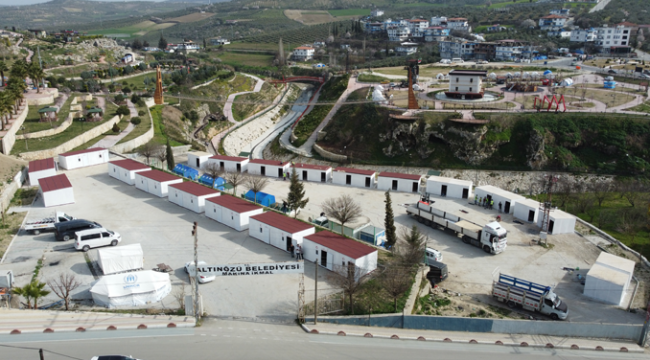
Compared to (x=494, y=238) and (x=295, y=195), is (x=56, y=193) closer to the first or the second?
(x=295, y=195)

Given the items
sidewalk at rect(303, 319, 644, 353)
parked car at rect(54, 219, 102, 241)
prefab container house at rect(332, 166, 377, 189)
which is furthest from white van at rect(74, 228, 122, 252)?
prefab container house at rect(332, 166, 377, 189)

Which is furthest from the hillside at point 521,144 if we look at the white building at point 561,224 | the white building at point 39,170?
the white building at point 39,170

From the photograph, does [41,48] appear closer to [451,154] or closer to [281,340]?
[451,154]

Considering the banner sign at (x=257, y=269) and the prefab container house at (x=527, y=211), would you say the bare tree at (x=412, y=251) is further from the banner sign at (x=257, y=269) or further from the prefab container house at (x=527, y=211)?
the prefab container house at (x=527, y=211)

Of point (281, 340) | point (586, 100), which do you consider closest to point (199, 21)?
point (586, 100)

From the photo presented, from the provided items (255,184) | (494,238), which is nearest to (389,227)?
(494,238)

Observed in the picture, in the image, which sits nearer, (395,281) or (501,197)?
(395,281)
